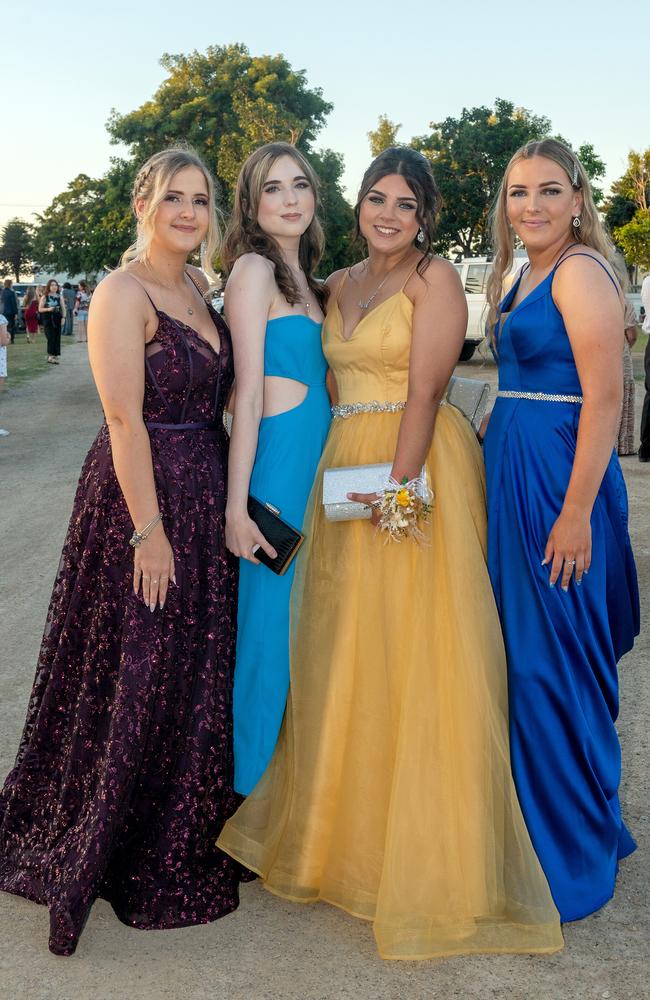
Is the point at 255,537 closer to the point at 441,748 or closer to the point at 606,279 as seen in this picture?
the point at 441,748

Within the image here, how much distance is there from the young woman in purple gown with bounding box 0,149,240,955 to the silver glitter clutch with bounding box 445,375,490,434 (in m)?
0.79

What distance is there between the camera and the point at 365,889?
3131 mm

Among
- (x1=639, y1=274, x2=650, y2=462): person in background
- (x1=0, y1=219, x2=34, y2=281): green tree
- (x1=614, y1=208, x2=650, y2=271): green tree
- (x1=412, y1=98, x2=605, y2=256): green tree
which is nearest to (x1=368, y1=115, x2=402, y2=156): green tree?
(x1=412, y1=98, x2=605, y2=256): green tree

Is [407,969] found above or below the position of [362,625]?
below

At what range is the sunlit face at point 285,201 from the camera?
346 centimetres

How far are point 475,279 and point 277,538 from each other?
22620mm

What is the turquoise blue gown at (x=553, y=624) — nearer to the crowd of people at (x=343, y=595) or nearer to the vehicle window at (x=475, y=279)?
the crowd of people at (x=343, y=595)

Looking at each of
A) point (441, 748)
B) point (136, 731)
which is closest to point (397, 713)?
point (441, 748)

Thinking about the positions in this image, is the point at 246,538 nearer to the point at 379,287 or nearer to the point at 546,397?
the point at 379,287

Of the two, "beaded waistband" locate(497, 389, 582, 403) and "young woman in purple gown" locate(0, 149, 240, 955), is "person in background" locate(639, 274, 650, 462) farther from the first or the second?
"young woman in purple gown" locate(0, 149, 240, 955)

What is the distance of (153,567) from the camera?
10.4 ft

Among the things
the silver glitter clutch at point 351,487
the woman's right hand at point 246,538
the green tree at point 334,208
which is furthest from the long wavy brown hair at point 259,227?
the green tree at point 334,208

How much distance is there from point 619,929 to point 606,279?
206cm

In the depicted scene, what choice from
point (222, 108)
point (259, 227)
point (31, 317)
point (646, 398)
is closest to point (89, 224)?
point (222, 108)
